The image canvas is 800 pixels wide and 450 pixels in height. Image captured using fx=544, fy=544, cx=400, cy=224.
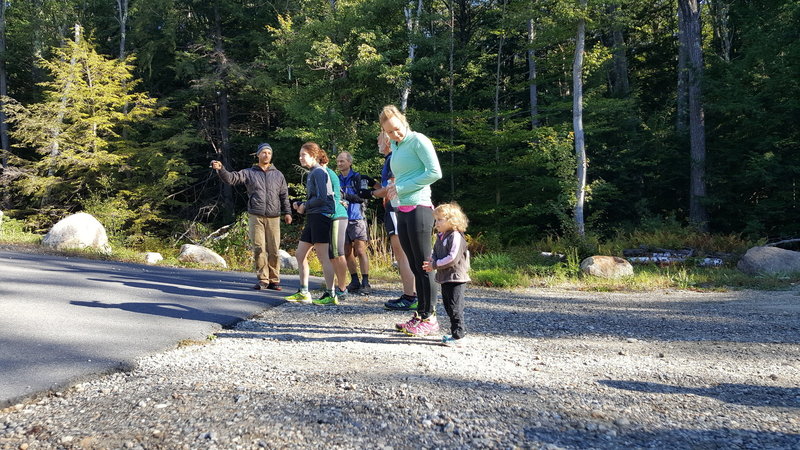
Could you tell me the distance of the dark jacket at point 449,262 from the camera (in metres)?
4.46

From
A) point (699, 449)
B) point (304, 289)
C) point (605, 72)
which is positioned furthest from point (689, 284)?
point (605, 72)

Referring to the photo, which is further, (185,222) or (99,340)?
(185,222)

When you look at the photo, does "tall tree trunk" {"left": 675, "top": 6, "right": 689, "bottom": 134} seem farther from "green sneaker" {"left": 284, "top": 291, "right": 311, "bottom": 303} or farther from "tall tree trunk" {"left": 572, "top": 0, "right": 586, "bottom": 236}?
"green sneaker" {"left": 284, "top": 291, "right": 311, "bottom": 303}

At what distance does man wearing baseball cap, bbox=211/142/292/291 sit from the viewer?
7.39 metres

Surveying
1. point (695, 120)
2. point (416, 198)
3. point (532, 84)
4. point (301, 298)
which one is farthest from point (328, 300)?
point (532, 84)

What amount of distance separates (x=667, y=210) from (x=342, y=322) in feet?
63.1

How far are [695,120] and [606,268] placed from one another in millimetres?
10928

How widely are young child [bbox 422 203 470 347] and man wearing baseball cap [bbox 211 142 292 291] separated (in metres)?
3.39

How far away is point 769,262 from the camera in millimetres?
11203

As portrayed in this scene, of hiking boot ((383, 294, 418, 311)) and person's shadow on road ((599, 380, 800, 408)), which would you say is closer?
person's shadow on road ((599, 380, 800, 408))

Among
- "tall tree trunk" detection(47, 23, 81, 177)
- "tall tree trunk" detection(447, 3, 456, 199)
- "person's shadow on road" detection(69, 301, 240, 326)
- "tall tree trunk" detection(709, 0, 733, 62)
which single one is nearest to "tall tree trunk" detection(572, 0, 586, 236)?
"tall tree trunk" detection(447, 3, 456, 199)

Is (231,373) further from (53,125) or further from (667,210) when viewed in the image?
(53,125)

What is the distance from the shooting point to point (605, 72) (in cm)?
2511

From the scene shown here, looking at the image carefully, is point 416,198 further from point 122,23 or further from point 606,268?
point 122,23
